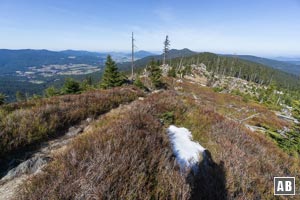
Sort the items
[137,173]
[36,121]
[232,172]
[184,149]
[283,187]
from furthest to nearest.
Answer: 1. [36,121]
2. [184,149]
3. [283,187]
4. [232,172]
5. [137,173]

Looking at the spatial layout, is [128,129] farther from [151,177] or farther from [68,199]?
[68,199]

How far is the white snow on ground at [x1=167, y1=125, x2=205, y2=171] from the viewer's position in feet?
12.9

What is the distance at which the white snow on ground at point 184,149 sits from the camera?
12.9 ft

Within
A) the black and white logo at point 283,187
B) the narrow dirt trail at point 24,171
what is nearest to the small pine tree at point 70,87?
the narrow dirt trail at point 24,171

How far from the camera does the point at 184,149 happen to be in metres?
4.68

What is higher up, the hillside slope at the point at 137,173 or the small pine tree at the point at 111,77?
the hillside slope at the point at 137,173

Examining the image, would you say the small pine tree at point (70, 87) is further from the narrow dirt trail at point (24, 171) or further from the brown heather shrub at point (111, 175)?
the brown heather shrub at point (111, 175)

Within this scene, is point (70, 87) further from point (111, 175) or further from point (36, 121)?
point (111, 175)

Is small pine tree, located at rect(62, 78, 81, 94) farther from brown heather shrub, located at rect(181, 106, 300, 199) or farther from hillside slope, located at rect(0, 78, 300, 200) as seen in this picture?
hillside slope, located at rect(0, 78, 300, 200)

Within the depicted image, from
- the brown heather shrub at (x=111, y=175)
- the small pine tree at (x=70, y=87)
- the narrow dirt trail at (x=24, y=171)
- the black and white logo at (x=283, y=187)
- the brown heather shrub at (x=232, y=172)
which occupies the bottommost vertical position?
the small pine tree at (x=70, y=87)

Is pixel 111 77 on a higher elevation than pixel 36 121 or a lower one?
lower

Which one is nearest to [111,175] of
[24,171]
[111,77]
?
[24,171]

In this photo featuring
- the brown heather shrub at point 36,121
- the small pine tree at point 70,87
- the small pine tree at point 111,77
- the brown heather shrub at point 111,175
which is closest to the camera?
the brown heather shrub at point 111,175

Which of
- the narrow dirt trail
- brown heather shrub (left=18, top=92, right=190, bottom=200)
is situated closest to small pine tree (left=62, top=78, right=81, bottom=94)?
the narrow dirt trail
